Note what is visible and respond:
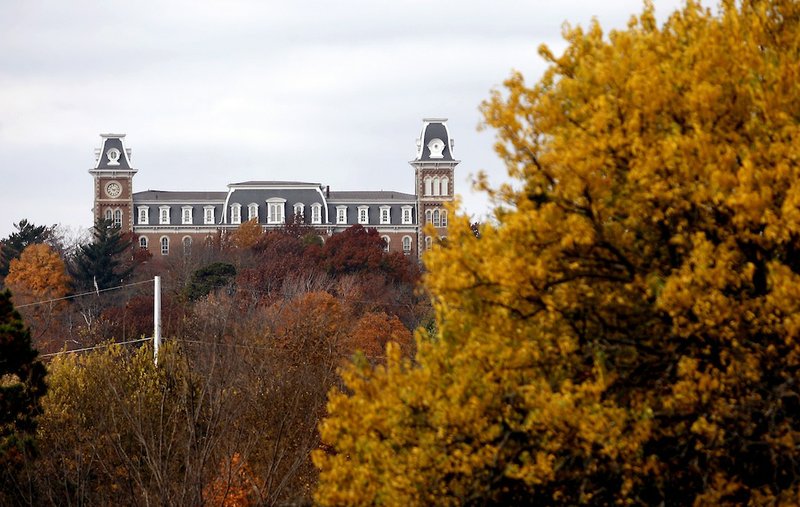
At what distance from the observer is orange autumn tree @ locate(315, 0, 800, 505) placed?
10.7 meters

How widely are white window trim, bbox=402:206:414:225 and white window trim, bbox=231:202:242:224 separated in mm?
14879

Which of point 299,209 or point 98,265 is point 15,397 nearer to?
point 98,265

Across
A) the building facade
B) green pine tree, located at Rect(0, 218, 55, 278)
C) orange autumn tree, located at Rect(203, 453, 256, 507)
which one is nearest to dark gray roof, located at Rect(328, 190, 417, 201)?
the building facade

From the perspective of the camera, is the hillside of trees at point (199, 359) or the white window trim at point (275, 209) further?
the white window trim at point (275, 209)

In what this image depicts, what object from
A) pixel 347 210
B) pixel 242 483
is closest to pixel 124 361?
pixel 242 483

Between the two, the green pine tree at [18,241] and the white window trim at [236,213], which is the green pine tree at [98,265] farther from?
the white window trim at [236,213]

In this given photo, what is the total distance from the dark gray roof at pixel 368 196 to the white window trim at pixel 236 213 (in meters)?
8.52

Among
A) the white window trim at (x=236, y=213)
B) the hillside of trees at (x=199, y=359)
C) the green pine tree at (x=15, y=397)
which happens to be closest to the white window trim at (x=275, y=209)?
the white window trim at (x=236, y=213)

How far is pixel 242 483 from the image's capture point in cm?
2222

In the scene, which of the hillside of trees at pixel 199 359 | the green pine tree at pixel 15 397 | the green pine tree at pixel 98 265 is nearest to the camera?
the green pine tree at pixel 15 397

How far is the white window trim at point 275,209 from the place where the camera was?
12150 centimetres

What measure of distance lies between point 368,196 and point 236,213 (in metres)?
12.6

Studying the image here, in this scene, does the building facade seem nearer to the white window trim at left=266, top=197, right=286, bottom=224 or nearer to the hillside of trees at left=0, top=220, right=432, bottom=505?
the white window trim at left=266, top=197, right=286, bottom=224

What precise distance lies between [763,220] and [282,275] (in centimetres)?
6493
